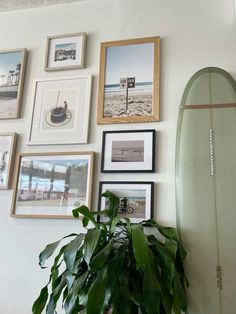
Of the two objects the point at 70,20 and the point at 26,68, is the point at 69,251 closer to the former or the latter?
the point at 26,68

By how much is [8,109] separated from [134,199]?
1008 mm

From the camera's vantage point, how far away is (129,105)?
5.67 ft

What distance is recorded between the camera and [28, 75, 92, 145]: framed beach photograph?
1760 mm

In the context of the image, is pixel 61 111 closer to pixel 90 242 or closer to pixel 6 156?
pixel 6 156

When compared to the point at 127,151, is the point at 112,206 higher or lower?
lower

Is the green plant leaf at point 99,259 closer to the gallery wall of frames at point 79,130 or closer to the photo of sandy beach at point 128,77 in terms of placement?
the gallery wall of frames at point 79,130

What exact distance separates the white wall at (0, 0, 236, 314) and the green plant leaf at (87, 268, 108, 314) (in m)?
0.54

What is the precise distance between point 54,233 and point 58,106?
76cm

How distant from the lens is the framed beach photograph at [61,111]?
5.77 ft

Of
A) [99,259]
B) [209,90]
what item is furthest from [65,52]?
[99,259]

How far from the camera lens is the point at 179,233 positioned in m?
1.46

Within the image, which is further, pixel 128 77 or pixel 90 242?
pixel 128 77

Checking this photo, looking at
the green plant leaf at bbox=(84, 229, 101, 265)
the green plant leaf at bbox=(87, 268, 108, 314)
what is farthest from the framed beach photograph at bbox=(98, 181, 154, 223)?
the green plant leaf at bbox=(87, 268, 108, 314)

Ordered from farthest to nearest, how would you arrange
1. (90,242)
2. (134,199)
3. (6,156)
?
(6,156) < (134,199) < (90,242)
